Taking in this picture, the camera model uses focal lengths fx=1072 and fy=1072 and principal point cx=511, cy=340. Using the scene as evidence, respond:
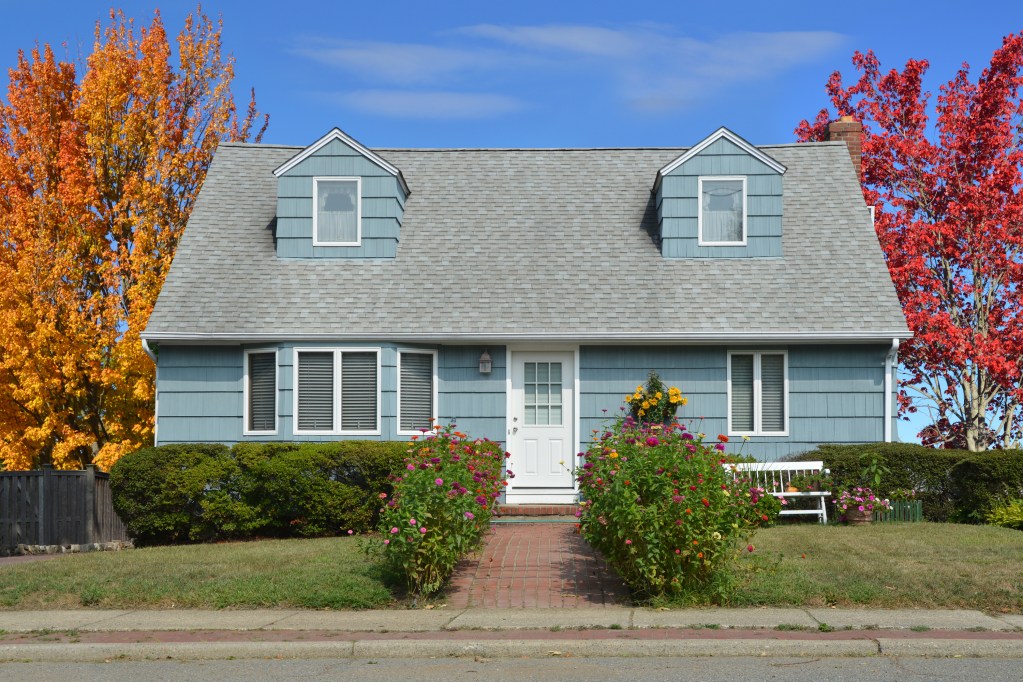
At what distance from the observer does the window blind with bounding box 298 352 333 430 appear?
16.6 meters

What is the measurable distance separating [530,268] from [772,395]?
438 centimetres

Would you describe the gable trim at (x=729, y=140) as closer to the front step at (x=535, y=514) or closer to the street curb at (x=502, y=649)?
the front step at (x=535, y=514)

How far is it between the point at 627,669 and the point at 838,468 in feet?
27.4

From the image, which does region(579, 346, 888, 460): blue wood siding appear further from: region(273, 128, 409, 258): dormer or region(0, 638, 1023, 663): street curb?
region(0, 638, 1023, 663): street curb

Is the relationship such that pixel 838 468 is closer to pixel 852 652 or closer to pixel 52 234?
pixel 852 652

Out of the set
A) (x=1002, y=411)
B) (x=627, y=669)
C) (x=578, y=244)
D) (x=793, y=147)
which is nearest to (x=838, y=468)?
(x=578, y=244)

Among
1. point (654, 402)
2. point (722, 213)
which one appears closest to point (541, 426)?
point (654, 402)

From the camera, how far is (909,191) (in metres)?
23.3

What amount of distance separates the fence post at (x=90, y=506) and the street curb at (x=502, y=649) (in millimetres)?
6655

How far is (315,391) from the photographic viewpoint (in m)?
16.6

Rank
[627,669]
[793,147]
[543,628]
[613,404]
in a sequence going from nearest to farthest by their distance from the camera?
[627,669] → [543,628] → [613,404] → [793,147]

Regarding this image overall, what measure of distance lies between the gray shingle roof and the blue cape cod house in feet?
0.14

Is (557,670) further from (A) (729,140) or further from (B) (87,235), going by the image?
(B) (87,235)

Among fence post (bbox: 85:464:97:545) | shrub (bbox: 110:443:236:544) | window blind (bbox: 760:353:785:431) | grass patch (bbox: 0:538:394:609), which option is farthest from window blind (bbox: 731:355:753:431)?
fence post (bbox: 85:464:97:545)
